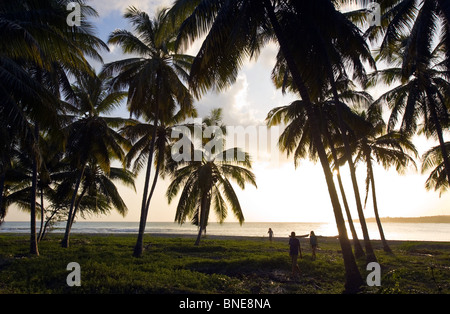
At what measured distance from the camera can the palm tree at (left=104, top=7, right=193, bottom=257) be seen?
51.9 feet

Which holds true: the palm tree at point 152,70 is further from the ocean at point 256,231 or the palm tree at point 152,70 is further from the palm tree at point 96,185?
the ocean at point 256,231

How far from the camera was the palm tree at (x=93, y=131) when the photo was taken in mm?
18812

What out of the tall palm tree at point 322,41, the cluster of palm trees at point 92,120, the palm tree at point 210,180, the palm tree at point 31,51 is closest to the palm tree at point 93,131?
the cluster of palm trees at point 92,120

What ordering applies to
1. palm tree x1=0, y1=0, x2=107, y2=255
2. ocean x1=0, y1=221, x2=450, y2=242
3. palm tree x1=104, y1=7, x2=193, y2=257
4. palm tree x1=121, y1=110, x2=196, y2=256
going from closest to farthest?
palm tree x1=0, y1=0, x2=107, y2=255 → palm tree x1=104, y1=7, x2=193, y2=257 → palm tree x1=121, y1=110, x2=196, y2=256 → ocean x1=0, y1=221, x2=450, y2=242

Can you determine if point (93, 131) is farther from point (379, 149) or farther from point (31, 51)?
point (379, 149)

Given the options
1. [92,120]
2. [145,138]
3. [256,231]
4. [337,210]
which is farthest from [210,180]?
[256,231]

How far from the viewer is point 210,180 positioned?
21.5m

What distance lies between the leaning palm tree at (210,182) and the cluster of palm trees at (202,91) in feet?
0.32

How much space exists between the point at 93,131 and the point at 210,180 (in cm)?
805

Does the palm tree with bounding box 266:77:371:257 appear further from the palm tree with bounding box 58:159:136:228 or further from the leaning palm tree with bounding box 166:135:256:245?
the palm tree with bounding box 58:159:136:228

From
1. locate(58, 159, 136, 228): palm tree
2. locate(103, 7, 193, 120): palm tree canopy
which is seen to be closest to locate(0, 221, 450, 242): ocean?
locate(58, 159, 136, 228): palm tree

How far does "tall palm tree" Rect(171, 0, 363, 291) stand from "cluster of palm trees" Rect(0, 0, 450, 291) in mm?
37

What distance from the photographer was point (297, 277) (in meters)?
11.6
